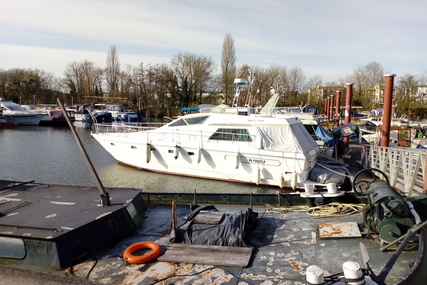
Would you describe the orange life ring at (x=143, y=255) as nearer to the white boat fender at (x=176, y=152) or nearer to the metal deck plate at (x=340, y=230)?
the metal deck plate at (x=340, y=230)

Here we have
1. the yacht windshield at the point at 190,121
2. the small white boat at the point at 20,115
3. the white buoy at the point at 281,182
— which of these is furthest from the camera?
the small white boat at the point at 20,115

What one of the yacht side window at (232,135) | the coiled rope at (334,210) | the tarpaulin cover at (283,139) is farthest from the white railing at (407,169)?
the yacht side window at (232,135)

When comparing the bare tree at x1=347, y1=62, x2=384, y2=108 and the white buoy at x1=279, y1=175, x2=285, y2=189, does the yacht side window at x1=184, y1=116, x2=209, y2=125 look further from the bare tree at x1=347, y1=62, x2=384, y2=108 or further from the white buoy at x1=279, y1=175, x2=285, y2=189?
the bare tree at x1=347, y1=62, x2=384, y2=108

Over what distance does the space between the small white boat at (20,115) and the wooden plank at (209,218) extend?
160ft

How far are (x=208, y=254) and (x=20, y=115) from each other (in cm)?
5024

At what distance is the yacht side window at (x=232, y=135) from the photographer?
14924 mm

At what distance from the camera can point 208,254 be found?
5.30 m

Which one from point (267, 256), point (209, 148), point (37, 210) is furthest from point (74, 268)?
point (209, 148)

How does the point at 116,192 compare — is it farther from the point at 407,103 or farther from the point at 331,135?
the point at 407,103

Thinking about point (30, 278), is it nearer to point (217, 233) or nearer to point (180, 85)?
point (217, 233)

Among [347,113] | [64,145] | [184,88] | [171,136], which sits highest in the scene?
[184,88]

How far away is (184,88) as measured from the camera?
5700 centimetres

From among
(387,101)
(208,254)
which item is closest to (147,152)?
(387,101)

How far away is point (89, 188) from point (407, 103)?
48.6 m
